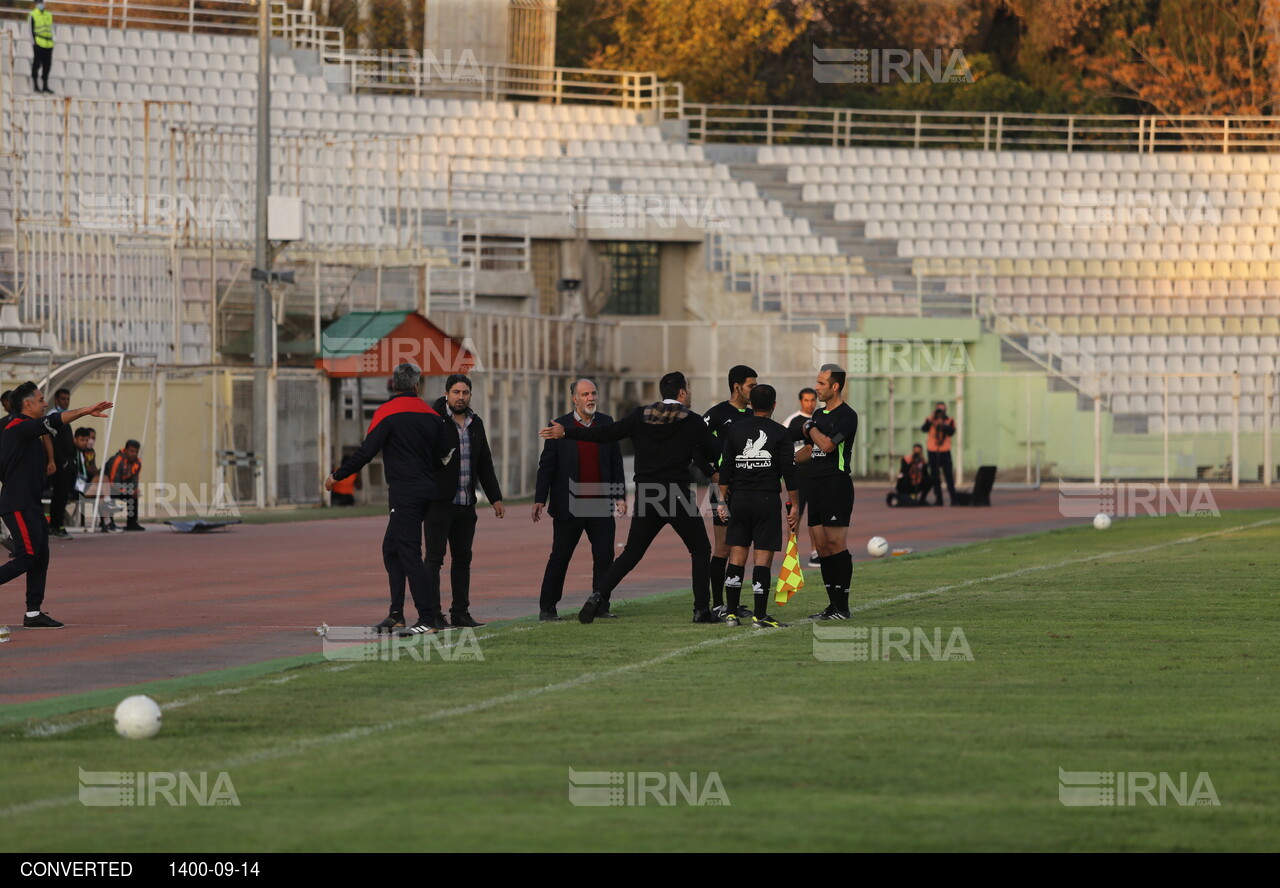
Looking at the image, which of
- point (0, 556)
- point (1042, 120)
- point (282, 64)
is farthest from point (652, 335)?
point (0, 556)

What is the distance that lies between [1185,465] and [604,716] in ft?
112

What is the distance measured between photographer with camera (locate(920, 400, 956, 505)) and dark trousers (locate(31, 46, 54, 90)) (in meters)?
22.6

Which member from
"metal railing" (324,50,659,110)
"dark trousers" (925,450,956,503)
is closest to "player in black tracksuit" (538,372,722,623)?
"dark trousers" (925,450,956,503)

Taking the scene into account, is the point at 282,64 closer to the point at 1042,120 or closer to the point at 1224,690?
the point at 1042,120

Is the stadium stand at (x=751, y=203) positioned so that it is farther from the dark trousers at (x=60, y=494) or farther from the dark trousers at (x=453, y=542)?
the dark trousers at (x=453, y=542)

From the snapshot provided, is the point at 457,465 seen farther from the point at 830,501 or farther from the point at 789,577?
the point at 830,501

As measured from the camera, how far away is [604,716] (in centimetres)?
1028

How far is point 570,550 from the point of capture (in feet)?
50.8

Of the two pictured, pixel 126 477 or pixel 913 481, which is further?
pixel 913 481

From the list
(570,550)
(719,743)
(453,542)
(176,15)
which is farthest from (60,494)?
(176,15)

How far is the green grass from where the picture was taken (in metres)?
7.43

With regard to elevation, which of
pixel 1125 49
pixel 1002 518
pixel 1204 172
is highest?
pixel 1125 49

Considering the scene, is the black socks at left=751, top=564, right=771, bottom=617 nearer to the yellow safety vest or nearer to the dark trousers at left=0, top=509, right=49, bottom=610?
the dark trousers at left=0, top=509, right=49, bottom=610

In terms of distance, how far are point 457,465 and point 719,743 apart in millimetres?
5924
